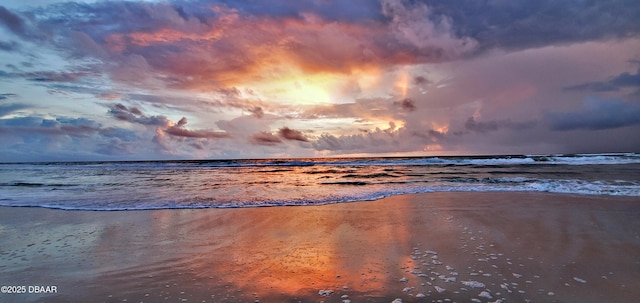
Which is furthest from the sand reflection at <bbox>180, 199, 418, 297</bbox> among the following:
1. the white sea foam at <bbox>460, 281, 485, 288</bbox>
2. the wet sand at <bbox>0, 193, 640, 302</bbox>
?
the white sea foam at <bbox>460, 281, 485, 288</bbox>

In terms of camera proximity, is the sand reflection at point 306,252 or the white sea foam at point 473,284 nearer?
the white sea foam at point 473,284

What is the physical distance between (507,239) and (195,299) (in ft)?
18.4

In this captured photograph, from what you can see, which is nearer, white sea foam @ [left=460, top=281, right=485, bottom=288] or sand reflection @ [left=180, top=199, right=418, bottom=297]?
white sea foam @ [left=460, top=281, right=485, bottom=288]

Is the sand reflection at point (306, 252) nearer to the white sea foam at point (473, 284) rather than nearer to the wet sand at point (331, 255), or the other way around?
the wet sand at point (331, 255)

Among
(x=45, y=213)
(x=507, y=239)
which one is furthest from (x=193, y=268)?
(x=45, y=213)

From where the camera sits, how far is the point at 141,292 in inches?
159

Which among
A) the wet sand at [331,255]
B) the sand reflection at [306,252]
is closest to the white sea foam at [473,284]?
the wet sand at [331,255]

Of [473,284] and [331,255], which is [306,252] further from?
[473,284]

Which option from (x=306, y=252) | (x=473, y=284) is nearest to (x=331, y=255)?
(x=306, y=252)

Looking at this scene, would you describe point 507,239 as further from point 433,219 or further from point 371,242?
point 371,242

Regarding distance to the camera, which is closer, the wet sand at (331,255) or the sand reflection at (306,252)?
the wet sand at (331,255)

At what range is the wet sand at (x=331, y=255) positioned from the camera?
3.94m

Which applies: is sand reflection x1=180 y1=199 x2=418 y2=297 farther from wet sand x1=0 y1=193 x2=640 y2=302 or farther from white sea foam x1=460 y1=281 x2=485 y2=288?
white sea foam x1=460 y1=281 x2=485 y2=288

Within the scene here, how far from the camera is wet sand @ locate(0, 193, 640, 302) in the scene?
3.94 meters
